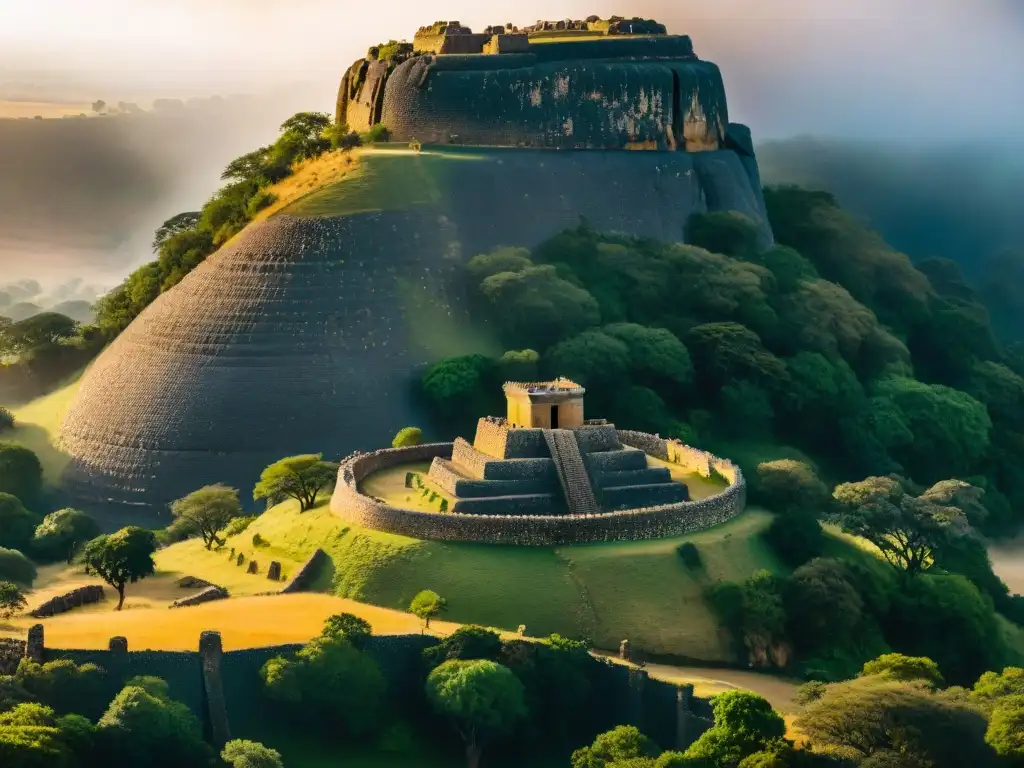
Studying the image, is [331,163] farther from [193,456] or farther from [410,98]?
[193,456]

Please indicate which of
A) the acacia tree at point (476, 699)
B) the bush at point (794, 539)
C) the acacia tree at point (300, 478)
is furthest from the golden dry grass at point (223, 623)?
the bush at point (794, 539)

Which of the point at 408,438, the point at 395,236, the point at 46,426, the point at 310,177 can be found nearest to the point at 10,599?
the point at 408,438

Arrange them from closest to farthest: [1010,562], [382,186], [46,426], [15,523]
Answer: [15,523] < [1010,562] < [46,426] < [382,186]

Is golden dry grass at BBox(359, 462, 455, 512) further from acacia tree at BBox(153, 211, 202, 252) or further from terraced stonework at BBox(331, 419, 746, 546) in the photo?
acacia tree at BBox(153, 211, 202, 252)

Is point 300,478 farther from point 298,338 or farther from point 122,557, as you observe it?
point 298,338

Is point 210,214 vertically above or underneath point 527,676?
above

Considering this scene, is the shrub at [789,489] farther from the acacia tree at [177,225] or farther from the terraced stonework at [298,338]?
the acacia tree at [177,225]

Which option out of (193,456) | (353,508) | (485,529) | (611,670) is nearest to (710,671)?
(611,670)
